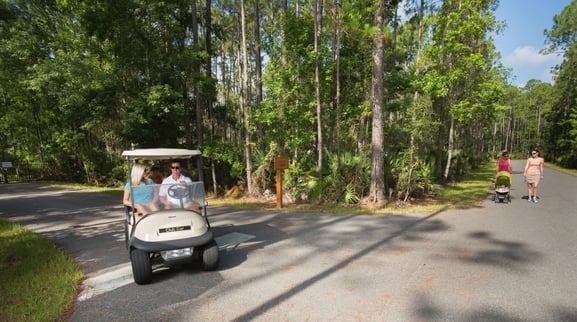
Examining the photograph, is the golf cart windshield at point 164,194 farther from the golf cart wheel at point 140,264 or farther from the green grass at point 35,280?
the green grass at point 35,280

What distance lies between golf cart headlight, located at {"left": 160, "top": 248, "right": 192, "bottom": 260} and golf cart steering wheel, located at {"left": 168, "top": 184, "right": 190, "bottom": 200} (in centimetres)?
100

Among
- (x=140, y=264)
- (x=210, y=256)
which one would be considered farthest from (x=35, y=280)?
(x=210, y=256)

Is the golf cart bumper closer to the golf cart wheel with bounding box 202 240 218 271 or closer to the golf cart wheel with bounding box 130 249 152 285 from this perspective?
the golf cart wheel with bounding box 130 249 152 285

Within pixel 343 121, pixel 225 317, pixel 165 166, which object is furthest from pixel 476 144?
pixel 225 317

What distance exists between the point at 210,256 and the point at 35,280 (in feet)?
8.42

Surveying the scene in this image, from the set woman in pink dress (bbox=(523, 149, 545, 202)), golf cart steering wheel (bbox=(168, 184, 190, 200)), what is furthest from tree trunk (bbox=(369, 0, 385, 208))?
golf cart steering wheel (bbox=(168, 184, 190, 200))

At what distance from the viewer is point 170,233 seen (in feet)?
12.3

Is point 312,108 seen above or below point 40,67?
below

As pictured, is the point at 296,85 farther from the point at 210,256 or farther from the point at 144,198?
the point at 210,256

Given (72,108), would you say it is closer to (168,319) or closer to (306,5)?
(306,5)

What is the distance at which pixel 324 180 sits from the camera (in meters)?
9.73

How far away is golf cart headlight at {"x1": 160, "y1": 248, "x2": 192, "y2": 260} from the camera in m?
3.66

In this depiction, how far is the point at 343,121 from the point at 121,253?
339 inches

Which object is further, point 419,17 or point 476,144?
point 476,144
